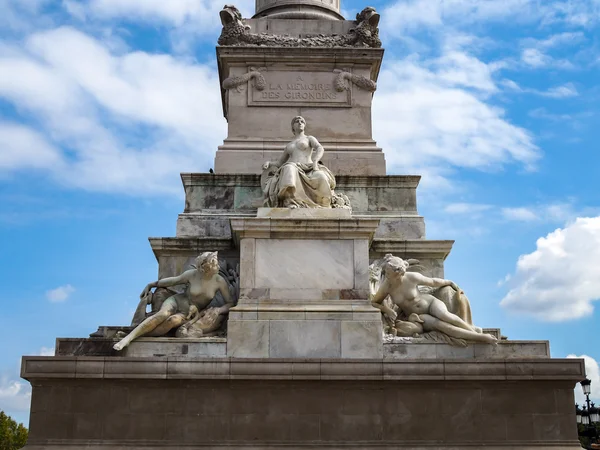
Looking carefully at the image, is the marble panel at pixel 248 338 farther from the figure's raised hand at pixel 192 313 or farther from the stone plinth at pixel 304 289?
the figure's raised hand at pixel 192 313

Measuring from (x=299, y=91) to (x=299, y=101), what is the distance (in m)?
0.30

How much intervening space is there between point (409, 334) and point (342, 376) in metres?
1.89

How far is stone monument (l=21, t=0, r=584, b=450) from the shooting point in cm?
1457

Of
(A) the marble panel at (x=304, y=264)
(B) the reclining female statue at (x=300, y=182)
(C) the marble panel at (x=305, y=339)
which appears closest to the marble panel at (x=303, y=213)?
(B) the reclining female statue at (x=300, y=182)

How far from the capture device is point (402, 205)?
1920 centimetres

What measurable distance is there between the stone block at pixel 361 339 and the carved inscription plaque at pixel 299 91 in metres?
7.34

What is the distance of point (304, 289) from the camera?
52.7ft

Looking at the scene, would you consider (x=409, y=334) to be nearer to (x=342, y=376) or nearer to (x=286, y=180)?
(x=342, y=376)

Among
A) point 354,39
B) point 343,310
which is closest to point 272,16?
point 354,39

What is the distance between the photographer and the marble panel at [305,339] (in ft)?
50.6

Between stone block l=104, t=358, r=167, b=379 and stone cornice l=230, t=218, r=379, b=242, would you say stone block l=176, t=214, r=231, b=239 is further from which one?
stone block l=104, t=358, r=167, b=379

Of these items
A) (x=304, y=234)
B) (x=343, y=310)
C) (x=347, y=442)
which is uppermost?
(x=304, y=234)

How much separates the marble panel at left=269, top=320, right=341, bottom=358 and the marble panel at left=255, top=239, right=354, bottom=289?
829mm

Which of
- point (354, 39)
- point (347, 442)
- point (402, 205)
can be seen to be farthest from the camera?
Result: point (354, 39)
